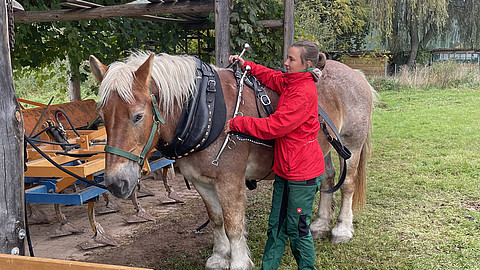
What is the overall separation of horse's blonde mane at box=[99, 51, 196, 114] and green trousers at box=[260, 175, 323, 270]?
2.93 feet

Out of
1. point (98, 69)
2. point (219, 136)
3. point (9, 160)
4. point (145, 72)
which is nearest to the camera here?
point (9, 160)

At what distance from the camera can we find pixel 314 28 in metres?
13.8

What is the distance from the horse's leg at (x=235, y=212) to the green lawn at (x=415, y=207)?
53 cm

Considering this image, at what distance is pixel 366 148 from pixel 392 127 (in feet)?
20.0

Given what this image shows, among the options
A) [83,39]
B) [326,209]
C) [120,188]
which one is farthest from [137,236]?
[83,39]

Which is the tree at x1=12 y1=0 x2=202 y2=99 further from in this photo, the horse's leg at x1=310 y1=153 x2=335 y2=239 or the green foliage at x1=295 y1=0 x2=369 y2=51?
the green foliage at x1=295 y1=0 x2=369 y2=51

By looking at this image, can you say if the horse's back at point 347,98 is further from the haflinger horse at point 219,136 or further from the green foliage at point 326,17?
the green foliage at point 326,17

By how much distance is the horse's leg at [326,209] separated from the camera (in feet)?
13.5

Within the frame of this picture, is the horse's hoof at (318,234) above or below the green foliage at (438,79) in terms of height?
below

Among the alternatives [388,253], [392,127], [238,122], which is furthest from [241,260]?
[392,127]

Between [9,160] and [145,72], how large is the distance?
88cm

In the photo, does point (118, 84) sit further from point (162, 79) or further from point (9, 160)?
point (9, 160)

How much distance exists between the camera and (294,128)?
103 inches

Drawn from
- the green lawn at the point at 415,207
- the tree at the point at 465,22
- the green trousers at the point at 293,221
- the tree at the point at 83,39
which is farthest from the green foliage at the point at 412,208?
the tree at the point at 465,22
